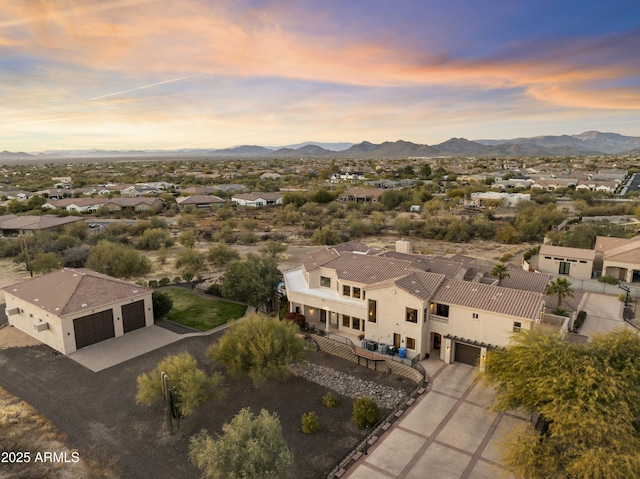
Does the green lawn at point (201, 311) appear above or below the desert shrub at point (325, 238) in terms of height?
below

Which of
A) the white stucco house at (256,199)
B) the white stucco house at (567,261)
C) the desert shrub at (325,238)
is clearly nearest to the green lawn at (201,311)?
the desert shrub at (325,238)

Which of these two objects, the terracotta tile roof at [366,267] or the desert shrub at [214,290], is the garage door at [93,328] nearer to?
the desert shrub at [214,290]

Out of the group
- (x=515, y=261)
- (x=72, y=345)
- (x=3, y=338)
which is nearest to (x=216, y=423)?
(x=72, y=345)

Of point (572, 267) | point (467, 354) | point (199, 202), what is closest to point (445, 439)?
point (467, 354)

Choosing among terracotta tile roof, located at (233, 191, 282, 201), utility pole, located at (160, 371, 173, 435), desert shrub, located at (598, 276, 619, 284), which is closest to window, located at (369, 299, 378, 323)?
utility pole, located at (160, 371, 173, 435)

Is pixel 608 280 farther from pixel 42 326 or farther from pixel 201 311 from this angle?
pixel 42 326

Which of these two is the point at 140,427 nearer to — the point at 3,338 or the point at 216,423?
the point at 216,423
